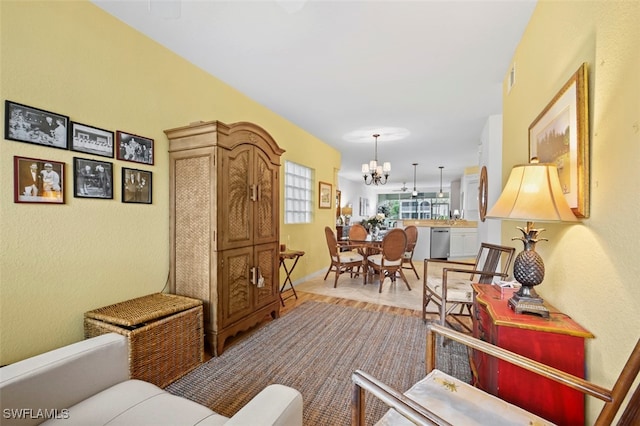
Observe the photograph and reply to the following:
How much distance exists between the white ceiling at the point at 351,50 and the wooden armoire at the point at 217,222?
0.71 meters

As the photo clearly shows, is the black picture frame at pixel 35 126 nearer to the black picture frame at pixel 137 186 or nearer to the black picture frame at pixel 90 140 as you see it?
the black picture frame at pixel 90 140

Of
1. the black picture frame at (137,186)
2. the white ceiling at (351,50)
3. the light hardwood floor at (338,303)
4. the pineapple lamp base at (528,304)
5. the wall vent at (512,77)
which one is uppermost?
the white ceiling at (351,50)

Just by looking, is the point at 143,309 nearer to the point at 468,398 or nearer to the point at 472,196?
the point at 468,398

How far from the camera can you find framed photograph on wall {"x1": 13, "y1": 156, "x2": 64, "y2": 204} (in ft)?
4.91

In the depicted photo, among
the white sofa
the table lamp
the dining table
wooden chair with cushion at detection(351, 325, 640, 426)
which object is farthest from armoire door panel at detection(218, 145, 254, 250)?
the dining table

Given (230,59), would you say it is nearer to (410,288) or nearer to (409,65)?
(409,65)

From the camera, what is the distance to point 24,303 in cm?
153

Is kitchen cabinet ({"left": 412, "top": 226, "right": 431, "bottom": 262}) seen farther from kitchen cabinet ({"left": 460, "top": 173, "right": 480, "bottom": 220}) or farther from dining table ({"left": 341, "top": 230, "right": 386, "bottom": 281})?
dining table ({"left": 341, "top": 230, "right": 386, "bottom": 281})

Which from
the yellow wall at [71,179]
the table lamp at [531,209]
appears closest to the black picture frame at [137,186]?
the yellow wall at [71,179]

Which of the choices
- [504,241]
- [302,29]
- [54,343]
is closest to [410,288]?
[504,241]

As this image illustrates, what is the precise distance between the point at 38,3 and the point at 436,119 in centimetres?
415

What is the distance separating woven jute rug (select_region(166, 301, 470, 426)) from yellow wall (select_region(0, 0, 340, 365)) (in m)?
0.89

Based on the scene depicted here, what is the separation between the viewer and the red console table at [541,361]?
1059 mm

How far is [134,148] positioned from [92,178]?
0.38 m
